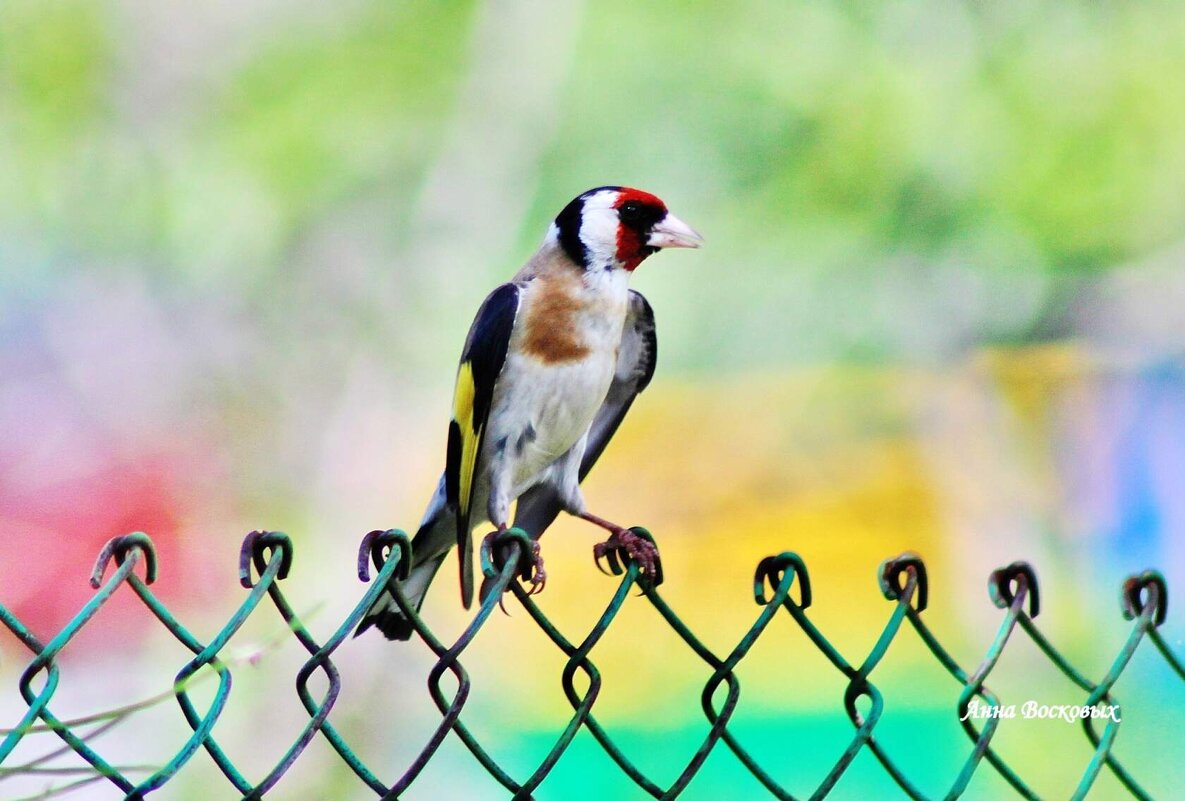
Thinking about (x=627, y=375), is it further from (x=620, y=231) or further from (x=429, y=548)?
(x=429, y=548)

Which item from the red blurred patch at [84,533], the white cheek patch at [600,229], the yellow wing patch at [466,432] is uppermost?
the white cheek patch at [600,229]

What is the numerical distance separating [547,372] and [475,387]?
0.08 m

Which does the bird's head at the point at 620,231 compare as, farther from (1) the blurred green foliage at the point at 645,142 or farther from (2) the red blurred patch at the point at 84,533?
(2) the red blurred patch at the point at 84,533

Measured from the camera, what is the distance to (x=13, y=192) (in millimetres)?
2713

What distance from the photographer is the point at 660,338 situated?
9.01 feet

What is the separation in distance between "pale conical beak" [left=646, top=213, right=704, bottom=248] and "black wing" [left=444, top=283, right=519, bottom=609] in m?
0.17

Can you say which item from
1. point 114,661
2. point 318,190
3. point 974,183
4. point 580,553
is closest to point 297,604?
point 114,661

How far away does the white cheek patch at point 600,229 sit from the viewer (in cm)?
144

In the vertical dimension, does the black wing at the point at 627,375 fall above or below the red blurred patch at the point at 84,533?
above

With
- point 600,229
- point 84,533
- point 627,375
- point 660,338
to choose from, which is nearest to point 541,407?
point 627,375

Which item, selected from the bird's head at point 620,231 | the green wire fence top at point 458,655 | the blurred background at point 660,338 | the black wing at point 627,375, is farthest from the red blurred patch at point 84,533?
the green wire fence top at point 458,655

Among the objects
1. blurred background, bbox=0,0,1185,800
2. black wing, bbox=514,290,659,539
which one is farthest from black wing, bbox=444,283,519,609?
blurred background, bbox=0,0,1185,800

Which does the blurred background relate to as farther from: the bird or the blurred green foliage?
the bird

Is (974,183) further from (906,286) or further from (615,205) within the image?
(615,205)
